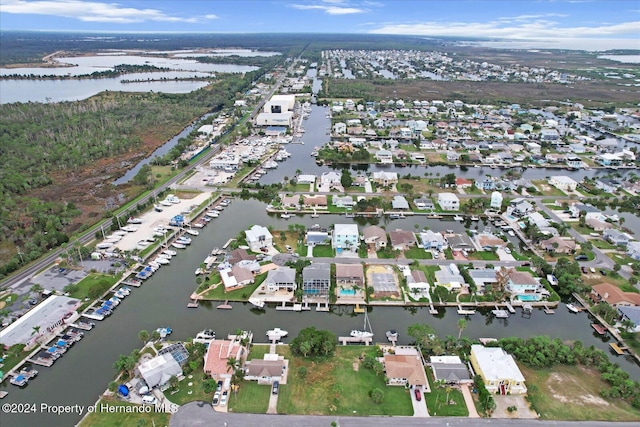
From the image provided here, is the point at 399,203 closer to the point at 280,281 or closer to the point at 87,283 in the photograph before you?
the point at 280,281

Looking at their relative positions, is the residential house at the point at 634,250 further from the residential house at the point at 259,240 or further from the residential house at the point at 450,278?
the residential house at the point at 259,240

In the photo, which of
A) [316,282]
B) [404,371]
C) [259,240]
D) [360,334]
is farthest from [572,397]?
[259,240]

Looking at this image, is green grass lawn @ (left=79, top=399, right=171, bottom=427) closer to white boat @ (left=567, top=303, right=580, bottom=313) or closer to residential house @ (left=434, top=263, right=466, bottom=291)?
residential house @ (left=434, top=263, right=466, bottom=291)

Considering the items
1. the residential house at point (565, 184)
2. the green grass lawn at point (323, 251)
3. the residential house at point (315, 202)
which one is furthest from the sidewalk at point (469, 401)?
the residential house at point (565, 184)

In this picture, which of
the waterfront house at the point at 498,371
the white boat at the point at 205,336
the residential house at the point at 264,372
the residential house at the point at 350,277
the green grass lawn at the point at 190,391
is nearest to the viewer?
the green grass lawn at the point at 190,391

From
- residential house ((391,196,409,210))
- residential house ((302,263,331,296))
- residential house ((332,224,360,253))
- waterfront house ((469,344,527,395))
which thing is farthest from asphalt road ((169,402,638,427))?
residential house ((391,196,409,210))
